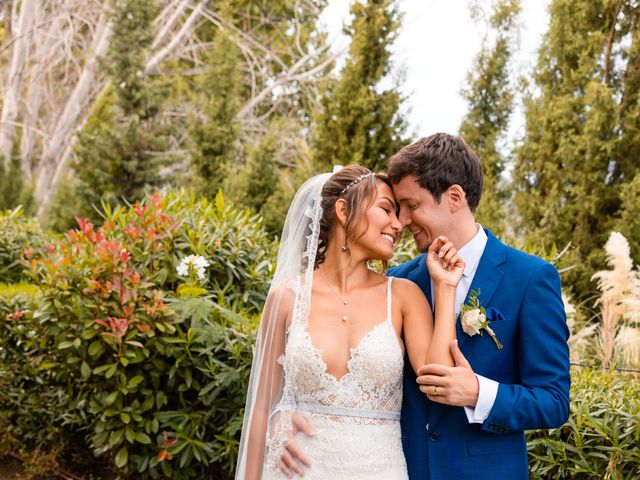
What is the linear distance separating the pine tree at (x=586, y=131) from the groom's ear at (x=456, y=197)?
6063 mm

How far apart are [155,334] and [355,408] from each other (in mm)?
2077

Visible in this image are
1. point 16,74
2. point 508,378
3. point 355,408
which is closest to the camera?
point 508,378

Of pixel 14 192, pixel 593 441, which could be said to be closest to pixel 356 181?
pixel 593 441

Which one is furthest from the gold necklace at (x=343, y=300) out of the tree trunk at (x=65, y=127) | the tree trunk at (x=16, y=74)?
the tree trunk at (x=65, y=127)

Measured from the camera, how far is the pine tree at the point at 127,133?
488 inches

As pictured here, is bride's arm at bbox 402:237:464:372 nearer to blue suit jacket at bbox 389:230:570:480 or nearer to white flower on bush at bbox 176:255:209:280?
blue suit jacket at bbox 389:230:570:480

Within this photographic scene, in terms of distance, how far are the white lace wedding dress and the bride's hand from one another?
1.09 ft

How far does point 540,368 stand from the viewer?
2287mm

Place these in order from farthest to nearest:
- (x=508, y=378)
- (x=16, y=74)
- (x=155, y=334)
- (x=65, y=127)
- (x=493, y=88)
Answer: (x=65, y=127) < (x=16, y=74) < (x=493, y=88) < (x=155, y=334) < (x=508, y=378)

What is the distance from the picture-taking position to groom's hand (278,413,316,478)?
2650mm

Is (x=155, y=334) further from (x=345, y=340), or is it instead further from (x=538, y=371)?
(x=538, y=371)

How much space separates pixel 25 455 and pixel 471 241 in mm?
4309

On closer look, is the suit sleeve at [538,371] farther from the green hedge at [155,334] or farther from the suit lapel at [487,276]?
the green hedge at [155,334]

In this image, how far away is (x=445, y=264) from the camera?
8.13 feet
